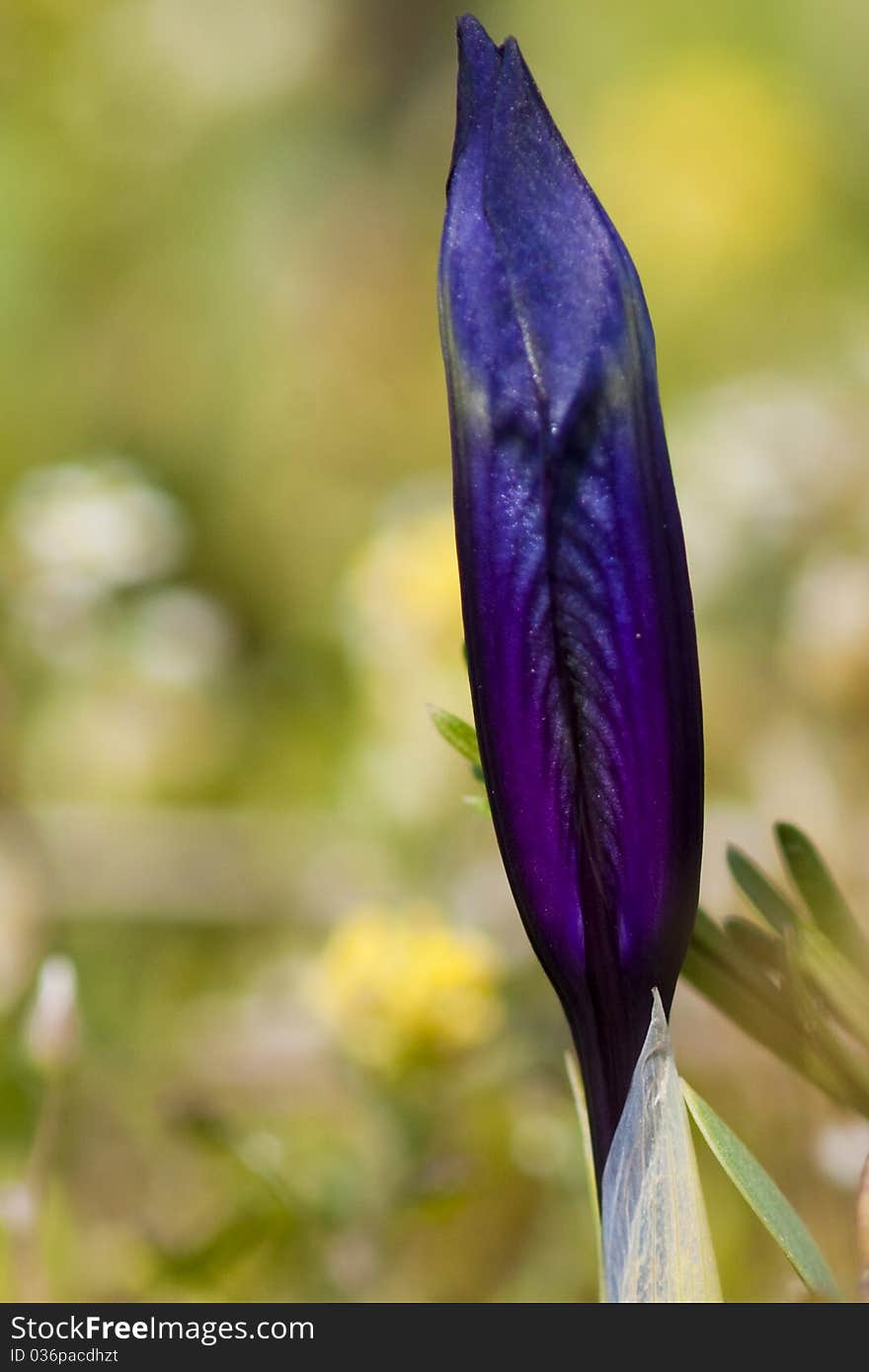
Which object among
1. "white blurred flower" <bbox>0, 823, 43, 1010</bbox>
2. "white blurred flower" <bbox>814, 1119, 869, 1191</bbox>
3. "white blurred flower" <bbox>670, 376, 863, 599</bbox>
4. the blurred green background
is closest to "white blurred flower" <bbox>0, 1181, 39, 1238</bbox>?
the blurred green background

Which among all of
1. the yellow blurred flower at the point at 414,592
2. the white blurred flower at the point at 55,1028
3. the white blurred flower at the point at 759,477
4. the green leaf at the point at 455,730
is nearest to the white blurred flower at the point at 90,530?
the yellow blurred flower at the point at 414,592

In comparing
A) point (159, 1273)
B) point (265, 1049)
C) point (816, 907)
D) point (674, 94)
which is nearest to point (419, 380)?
point (674, 94)

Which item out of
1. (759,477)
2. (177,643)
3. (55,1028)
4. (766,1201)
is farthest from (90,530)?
(766,1201)

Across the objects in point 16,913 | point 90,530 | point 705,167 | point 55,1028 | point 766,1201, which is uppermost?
point 705,167

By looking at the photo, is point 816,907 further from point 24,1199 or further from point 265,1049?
point 265,1049

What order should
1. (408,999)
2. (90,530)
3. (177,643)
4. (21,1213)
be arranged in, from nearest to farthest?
1. (21,1213)
2. (408,999)
3. (90,530)
4. (177,643)

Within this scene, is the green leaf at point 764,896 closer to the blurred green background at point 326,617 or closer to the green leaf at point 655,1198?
the green leaf at point 655,1198

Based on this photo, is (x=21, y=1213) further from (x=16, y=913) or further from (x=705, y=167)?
(x=705, y=167)
